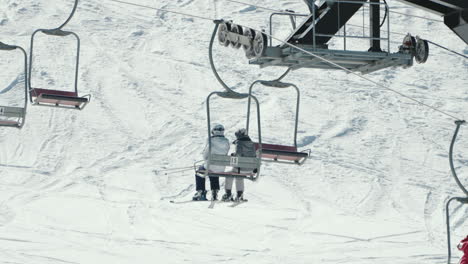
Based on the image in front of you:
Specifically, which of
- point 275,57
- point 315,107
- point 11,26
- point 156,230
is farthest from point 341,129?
point 275,57

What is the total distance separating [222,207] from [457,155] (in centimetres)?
803

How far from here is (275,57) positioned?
39.8 feet

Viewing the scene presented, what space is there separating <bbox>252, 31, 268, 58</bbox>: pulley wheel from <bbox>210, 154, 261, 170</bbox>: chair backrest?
1.24 metres

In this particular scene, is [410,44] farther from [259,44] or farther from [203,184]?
[203,184]

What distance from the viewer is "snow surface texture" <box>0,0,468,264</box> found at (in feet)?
82.2

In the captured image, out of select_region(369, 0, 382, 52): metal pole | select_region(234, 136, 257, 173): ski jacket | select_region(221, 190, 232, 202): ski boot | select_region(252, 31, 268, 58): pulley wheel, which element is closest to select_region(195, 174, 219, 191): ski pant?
select_region(221, 190, 232, 202): ski boot

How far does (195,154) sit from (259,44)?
19.2m

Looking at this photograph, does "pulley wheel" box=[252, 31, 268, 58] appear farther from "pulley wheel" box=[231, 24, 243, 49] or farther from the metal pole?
the metal pole

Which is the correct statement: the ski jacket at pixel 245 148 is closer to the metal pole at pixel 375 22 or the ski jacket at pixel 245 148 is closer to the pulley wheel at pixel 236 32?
the pulley wheel at pixel 236 32

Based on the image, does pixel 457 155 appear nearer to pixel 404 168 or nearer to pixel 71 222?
pixel 404 168

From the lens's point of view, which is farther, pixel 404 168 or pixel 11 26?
pixel 11 26

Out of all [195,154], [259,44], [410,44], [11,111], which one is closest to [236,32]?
[259,44]

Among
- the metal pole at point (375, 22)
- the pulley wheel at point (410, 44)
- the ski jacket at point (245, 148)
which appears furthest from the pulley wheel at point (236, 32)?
the ski jacket at point (245, 148)

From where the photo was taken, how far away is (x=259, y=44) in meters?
12.2
